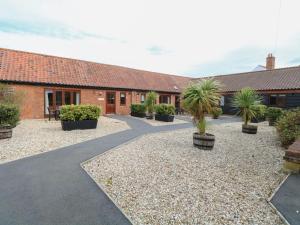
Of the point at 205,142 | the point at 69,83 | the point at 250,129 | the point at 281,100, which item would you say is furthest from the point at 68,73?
the point at 281,100

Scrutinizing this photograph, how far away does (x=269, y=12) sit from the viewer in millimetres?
9422

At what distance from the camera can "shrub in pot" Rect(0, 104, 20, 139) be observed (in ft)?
24.4

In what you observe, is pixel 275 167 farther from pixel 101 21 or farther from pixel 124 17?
pixel 101 21

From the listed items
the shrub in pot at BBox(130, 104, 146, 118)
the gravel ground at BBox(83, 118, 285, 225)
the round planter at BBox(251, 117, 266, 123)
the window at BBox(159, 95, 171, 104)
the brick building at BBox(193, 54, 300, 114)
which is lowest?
the gravel ground at BBox(83, 118, 285, 225)

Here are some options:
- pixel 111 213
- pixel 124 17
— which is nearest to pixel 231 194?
pixel 111 213

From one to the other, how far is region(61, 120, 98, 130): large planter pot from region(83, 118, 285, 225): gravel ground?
4303mm

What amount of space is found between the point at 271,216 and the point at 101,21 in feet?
41.0

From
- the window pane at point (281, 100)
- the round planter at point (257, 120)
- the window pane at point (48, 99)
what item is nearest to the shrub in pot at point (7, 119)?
the window pane at point (48, 99)

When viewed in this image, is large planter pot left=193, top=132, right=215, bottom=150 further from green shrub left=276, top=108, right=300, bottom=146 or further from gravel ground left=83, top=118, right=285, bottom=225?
green shrub left=276, top=108, right=300, bottom=146

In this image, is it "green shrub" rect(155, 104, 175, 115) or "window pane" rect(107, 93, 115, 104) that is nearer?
"green shrub" rect(155, 104, 175, 115)

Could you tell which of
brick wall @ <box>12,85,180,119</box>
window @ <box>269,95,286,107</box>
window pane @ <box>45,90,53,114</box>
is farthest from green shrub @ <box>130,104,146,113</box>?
window @ <box>269,95,286,107</box>

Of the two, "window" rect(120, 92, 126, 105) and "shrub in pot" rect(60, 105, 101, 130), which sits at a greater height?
"window" rect(120, 92, 126, 105)

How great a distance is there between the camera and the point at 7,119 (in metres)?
7.92

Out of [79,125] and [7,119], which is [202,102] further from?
[7,119]
